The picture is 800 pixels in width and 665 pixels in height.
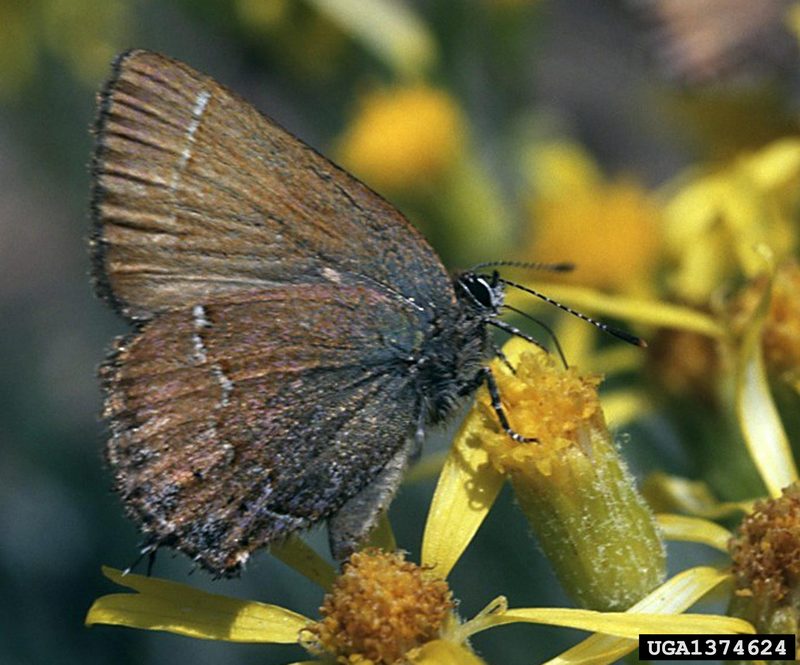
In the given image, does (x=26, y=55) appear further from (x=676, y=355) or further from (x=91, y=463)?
(x=676, y=355)

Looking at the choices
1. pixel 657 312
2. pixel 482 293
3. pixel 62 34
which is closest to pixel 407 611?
pixel 482 293

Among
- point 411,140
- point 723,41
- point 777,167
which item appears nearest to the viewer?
point 777,167

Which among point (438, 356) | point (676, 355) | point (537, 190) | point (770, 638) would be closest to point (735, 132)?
point (537, 190)

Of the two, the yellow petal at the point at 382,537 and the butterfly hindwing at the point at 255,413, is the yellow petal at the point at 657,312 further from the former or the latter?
the yellow petal at the point at 382,537

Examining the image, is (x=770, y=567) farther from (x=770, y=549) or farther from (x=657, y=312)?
(x=657, y=312)

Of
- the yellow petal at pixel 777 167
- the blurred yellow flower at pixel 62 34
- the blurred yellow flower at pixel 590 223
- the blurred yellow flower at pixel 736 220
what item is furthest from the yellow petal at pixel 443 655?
the blurred yellow flower at pixel 62 34

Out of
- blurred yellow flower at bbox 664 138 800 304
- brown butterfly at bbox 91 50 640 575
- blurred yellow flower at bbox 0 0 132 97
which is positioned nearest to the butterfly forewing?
brown butterfly at bbox 91 50 640 575
